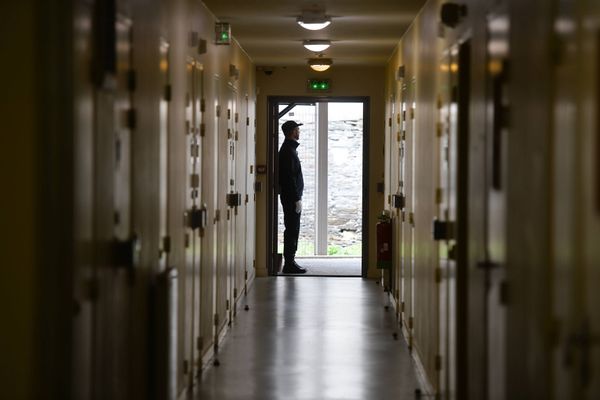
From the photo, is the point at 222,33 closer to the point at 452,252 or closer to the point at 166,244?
the point at 166,244

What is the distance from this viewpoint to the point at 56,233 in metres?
3.05

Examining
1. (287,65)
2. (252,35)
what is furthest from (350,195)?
(252,35)

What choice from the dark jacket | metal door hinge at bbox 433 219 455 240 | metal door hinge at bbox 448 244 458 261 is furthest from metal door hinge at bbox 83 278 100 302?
the dark jacket

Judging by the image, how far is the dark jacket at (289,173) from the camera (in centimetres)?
1230

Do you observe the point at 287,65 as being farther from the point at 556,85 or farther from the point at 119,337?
the point at 556,85

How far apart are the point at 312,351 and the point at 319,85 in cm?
533

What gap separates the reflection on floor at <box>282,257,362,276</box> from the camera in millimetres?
12539

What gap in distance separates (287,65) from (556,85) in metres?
9.32

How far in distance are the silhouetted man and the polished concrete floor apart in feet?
5.32

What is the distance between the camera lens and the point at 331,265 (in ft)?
→ 44.0

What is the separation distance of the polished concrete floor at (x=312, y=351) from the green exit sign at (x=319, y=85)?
9.00 ft

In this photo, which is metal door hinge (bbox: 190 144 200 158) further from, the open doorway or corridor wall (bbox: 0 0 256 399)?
the open doorway

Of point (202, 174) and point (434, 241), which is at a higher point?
point (202, 174)

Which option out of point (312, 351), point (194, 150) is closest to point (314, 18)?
point (194, 150)
